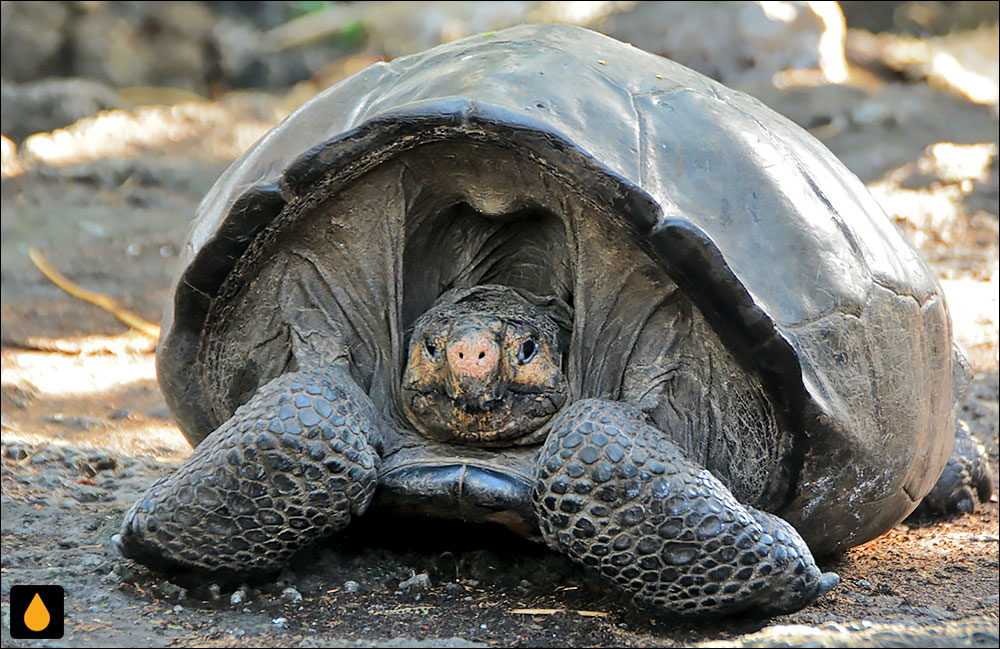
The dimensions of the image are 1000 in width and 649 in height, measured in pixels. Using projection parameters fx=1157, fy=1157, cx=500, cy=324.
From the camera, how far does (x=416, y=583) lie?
2.50 meters

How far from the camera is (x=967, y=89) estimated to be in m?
10.0

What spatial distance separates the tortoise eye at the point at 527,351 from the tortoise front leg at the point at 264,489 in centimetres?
38

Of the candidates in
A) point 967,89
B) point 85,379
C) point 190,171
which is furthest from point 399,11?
point 85,379

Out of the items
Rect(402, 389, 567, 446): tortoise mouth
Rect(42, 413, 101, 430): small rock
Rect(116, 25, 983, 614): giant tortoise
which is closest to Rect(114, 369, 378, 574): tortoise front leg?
Rect(116, 25, 983, 614): giant tortoise

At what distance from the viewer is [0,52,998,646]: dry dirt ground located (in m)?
2.25

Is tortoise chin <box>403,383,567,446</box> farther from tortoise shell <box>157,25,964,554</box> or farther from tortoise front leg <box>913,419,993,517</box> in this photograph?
tortoise front leg <box>913,419,993,517</box>

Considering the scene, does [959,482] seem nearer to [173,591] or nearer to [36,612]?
[173,591]

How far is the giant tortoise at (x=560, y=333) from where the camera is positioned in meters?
2.31

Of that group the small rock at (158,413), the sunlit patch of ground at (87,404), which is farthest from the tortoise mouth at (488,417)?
the small rock at (158,413)

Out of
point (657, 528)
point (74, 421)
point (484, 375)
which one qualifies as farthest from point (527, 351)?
point (74, 421)

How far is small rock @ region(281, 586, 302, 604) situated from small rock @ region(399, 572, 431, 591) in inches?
8.6

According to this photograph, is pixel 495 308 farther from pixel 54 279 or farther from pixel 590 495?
pixel 54 279

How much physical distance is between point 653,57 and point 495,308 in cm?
86

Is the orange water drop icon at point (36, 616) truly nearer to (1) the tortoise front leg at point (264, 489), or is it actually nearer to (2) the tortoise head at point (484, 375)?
(1) the tortoise front leg at point (264, 489)
